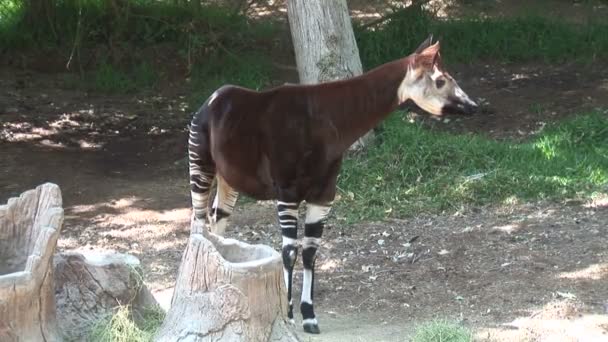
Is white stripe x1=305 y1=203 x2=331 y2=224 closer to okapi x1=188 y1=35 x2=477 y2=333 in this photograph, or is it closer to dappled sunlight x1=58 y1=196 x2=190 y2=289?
okapi x1=188 y1=35 x2=477 y2=333

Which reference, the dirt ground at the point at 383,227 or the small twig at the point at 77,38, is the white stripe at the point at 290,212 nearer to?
the dirt ground at the point at 383,227

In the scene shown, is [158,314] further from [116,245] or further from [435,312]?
[116,245]

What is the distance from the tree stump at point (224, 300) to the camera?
12.2 ft

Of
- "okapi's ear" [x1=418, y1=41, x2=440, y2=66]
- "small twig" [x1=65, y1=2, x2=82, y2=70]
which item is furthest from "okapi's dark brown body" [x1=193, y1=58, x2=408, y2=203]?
"small twig" [x1=65, y1=2, x2=82, y2=70]

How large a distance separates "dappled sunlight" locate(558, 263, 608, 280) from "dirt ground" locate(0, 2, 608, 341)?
1 centimetres

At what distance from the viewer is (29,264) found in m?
→ 3.58

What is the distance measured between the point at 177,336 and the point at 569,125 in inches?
221

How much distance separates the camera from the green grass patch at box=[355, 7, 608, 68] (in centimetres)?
1041

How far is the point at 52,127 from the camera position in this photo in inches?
375

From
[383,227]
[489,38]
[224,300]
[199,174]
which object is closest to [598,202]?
[383,227]

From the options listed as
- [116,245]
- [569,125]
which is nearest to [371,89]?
[116,245]

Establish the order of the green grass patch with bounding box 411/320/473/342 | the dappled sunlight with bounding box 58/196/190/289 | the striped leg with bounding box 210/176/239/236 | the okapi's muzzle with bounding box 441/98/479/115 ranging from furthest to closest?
the dappled sunlight with bounding box 58/196/190/289 → the striped leg with bounding box 210/176/239/236 → the okapi's muzzle with bounding box 441/98/479/115 → the green grass patch with bounding box 411/320/473/342

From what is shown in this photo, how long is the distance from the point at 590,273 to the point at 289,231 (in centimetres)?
197

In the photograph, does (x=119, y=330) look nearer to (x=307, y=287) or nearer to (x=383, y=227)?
(x=307, y=287)
